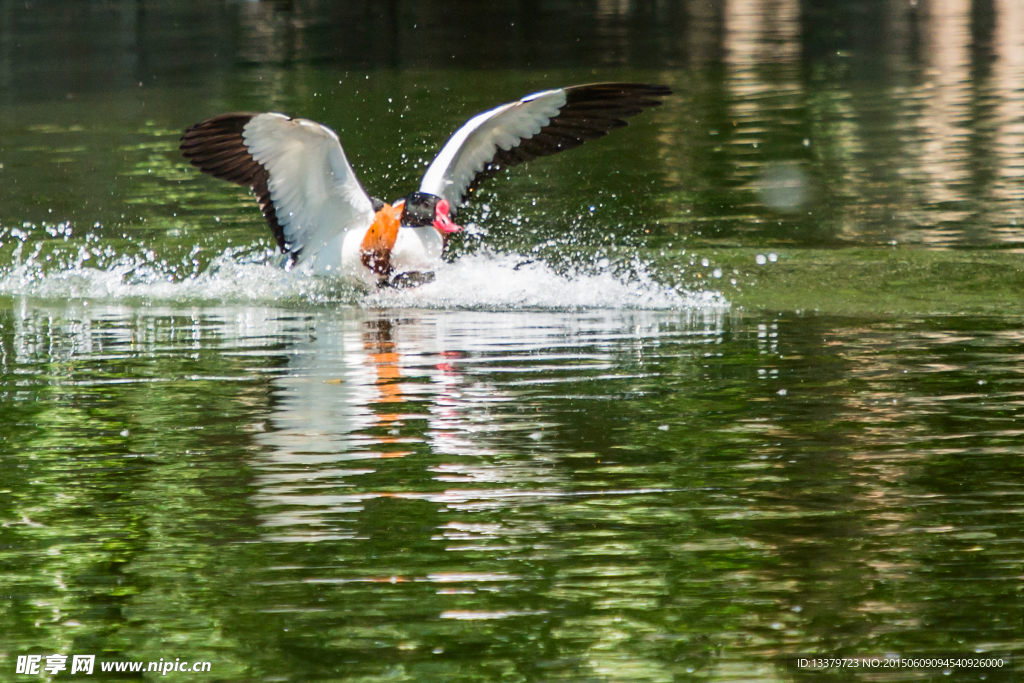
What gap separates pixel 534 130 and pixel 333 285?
1.76 meters

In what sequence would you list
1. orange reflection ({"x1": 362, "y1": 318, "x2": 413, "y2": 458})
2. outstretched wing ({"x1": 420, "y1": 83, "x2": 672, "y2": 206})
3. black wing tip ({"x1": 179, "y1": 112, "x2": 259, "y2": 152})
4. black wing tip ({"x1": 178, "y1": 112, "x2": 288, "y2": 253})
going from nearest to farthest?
1. orange reflection ({"x1": 362, "y1": 318, "x2": 413, "y2": 458})
2. black wing tip ({"x1": 179, "y1": 112, "x2": 259, "y2": 152})
3. black wing tip ({"x1": 178, "y1": 112, "x2": 288, "y2": 253})
4. outstretched wing ({"x1": 420, "y1": 83, "x2": 672, "y2": 206})

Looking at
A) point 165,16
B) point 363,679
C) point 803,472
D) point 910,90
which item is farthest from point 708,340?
point 165,16

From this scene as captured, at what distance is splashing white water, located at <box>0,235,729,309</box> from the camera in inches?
371

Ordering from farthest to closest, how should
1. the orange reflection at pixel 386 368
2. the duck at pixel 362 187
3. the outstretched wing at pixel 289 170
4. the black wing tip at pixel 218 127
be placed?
1. the duck at pixel 362 187
2. the outstretched wing at pixel 289 170
3. the black wing tip at pixel 218 127
4. the orange reflection at pixel 386 368

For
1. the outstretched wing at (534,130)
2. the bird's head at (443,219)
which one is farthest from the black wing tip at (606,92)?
the bird's head at (443,219)

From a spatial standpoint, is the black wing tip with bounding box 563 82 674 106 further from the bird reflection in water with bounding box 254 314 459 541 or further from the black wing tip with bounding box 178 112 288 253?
the black wing tip with bounding box 178 112 288 253

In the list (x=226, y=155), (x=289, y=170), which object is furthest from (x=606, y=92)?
(x=226, y=155)

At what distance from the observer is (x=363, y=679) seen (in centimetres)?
386

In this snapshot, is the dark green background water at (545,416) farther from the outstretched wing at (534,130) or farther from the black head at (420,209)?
the outstretched wing at (534,130)

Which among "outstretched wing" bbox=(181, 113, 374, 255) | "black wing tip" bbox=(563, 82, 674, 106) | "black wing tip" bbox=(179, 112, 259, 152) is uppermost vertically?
"black wing tip" bbox=(563, 82, 674, 106)

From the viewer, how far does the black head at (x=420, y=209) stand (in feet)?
31.3

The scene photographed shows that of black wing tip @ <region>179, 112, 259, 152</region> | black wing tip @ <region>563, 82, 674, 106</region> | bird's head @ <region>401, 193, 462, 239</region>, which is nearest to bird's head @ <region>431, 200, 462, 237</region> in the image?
bird's head @ <region>401, 193, 462, 239</region>

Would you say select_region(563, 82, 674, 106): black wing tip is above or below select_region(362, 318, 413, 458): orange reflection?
above

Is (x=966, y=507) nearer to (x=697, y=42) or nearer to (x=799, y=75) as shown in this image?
(x=799, y=75)
